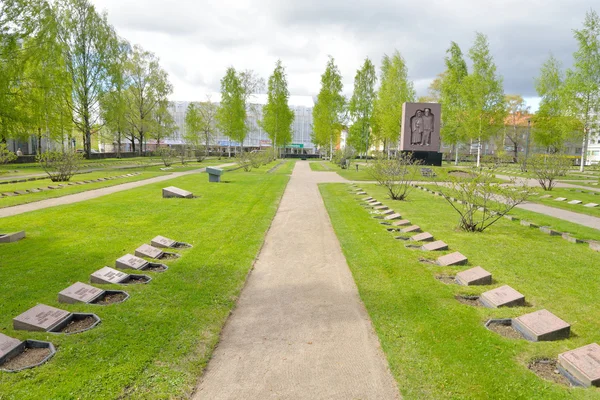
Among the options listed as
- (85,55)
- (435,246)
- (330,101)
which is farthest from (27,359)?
(330,101)

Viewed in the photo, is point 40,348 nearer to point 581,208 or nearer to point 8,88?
point 581,208

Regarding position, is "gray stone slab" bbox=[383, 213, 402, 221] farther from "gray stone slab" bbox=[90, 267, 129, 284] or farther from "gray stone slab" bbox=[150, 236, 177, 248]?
"gray stone slab" bbox=[90, 267, 129, 284]

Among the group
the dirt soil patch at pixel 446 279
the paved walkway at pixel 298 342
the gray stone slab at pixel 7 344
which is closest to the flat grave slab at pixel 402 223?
the paved walkway at pixel 298 342

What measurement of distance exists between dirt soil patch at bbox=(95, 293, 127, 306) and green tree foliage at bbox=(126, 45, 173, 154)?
2038 inches

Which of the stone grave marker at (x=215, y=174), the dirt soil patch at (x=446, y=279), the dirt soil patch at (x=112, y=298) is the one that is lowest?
the dirt soil patch at (x=446, y=279)

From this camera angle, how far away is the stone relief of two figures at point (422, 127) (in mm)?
32938

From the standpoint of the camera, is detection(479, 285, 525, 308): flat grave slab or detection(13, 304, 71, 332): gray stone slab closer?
detection(13, 304, 71, 332): gray stone slab

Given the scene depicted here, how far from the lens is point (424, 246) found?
796cm

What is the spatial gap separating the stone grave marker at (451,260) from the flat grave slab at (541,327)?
7.86 ft

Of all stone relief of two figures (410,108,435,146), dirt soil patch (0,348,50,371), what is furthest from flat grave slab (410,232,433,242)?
stone relief of two figures (410,108,435,146)

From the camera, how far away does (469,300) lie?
530 cm

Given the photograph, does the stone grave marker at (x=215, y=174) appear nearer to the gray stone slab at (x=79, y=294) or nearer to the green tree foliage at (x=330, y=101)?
the gray stone slab at (x=79, y=294)

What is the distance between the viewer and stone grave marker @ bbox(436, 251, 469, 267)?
268 inches

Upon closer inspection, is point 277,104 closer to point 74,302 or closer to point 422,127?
point 422,127
